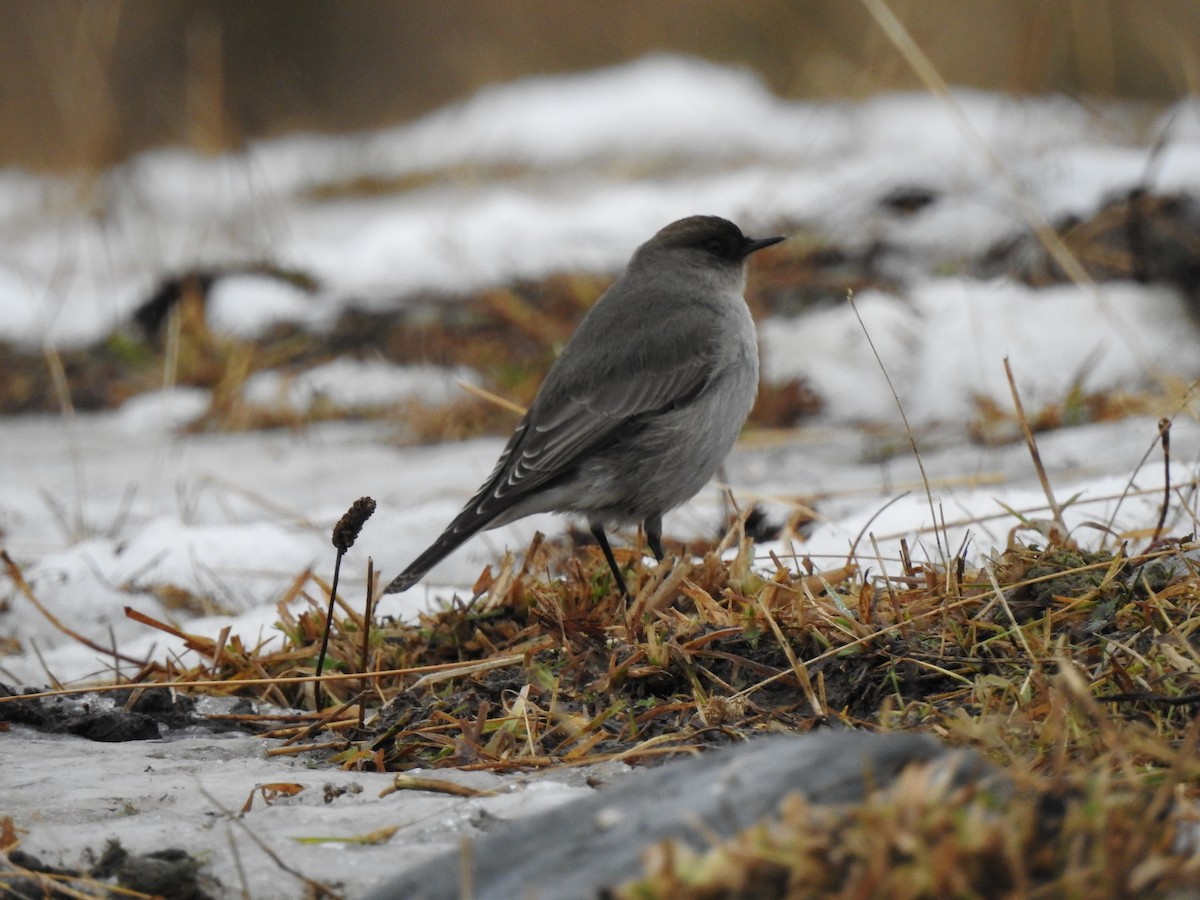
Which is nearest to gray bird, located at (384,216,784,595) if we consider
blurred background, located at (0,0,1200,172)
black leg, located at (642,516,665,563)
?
black leg, located at (642,516,665,563)

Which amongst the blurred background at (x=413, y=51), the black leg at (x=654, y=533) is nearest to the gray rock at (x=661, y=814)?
the black leg at (x=654, y=533)

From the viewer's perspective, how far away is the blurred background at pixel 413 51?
41.2 feet

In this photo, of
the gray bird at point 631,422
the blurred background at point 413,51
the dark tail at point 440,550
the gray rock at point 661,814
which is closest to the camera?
the gray rock at point 661,814

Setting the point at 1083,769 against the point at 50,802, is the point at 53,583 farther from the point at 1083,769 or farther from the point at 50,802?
the point at 1083,769

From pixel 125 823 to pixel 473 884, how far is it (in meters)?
0.90

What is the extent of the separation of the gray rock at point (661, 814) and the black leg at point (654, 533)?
7.67 ft

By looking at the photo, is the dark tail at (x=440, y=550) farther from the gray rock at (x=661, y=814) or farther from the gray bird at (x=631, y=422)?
the gray rock at (x=661, y=814)

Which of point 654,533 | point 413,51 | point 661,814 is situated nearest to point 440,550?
point 654,533

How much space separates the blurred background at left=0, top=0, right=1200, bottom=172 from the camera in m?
12.6

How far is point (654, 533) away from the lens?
4.34 m

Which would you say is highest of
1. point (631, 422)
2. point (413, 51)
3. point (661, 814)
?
point (413, 51)

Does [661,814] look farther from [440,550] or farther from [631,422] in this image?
[631,422]

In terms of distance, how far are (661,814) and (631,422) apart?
2550 mm

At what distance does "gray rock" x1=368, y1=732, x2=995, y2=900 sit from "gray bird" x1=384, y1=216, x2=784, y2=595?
6.78 feet
